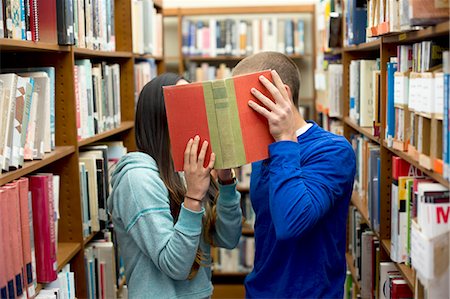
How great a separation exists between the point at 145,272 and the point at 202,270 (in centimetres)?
20

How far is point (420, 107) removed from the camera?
1.69m

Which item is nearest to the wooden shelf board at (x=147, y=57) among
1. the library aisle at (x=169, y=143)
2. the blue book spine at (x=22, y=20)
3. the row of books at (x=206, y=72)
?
the library aisle at (x=169, y=143)

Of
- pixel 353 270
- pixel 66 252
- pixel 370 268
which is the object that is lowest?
pixel 353 270

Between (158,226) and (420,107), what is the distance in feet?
2.63

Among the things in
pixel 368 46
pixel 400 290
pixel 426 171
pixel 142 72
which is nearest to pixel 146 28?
pixel 142 72

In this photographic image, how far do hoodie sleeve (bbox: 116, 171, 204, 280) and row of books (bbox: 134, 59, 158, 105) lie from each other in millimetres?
1674

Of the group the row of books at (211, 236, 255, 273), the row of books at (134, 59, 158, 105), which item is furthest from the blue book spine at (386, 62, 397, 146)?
the row of books at (211, 236, 255, 273)

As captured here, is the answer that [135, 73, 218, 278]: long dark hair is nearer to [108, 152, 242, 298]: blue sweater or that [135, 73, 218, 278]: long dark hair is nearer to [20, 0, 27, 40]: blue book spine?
[108, 152, 242, 298]: blue sweater

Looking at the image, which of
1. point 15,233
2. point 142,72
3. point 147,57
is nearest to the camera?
point 15,233

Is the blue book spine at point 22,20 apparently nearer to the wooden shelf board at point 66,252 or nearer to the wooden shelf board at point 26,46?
the wooden shelf board at point 26,46

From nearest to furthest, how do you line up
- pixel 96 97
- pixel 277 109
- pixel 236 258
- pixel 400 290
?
pixel 277 109 → pixel 400 290 → pixel 96 97 → pixel 236 258

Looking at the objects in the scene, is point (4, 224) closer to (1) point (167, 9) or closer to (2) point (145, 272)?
(2) point (145, 272)

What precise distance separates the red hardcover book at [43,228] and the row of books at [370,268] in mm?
1154

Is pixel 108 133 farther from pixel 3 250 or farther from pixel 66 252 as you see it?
pixel 3 250
